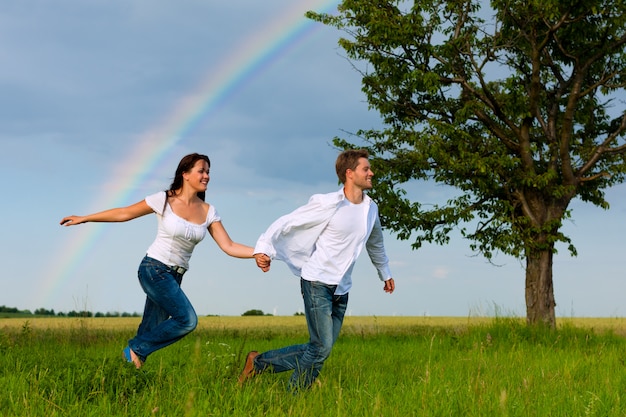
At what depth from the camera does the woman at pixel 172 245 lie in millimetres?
6984

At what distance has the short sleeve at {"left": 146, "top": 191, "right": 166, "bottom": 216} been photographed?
722 cm

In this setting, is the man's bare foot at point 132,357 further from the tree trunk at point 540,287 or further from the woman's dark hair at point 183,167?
the tree trunk at point 540,287

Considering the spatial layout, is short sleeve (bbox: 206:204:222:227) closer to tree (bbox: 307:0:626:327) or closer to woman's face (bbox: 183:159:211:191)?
woman's face (bbox: 183:159:211:191)

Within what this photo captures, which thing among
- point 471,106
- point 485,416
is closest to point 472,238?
point 471,106

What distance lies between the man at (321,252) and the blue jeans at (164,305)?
880mm

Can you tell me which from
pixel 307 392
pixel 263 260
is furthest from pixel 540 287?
pixel 263 260

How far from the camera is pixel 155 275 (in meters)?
6.95

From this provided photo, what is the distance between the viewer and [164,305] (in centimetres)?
697

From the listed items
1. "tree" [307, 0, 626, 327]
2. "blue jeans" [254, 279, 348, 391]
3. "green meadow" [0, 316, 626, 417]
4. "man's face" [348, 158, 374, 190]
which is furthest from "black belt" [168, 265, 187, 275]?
"tree" [307, 0, 626, 327]

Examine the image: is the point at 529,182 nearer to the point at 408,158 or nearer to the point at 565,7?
the point at 408,158

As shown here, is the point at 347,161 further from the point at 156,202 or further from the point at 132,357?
the point at 132,357

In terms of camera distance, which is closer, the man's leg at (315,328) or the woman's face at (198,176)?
the man's leg at (315,328)

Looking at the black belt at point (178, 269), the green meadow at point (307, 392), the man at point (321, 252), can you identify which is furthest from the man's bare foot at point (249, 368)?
the black belt at point (178, 269)

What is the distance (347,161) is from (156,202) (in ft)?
7.30
